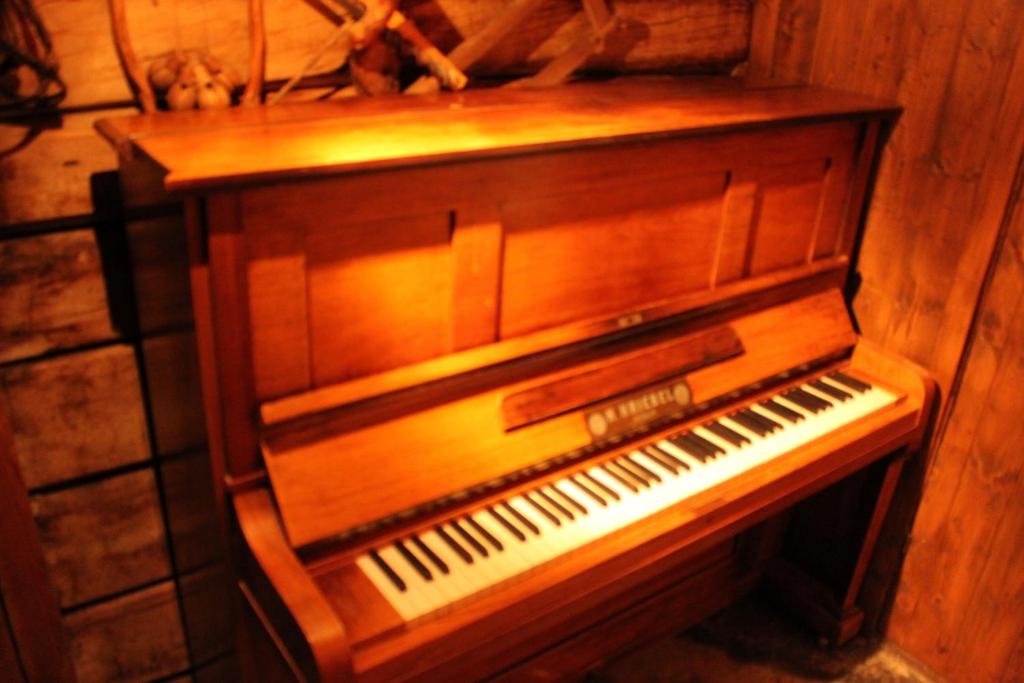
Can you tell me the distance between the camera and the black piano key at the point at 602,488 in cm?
169

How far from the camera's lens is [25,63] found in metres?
1.49

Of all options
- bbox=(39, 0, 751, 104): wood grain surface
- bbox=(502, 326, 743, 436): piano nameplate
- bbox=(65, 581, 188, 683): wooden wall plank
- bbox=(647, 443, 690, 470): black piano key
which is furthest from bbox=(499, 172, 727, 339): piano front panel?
bbox=(65, 581, 188, 683): wooden wall plank

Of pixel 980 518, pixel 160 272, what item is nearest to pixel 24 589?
pixel 160 272

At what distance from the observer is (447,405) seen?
1.62 metres

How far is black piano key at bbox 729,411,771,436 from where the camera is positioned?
194 centimetres

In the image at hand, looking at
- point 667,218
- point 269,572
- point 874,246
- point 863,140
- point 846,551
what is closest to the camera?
point 269,572

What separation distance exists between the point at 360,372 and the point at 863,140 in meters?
1.37

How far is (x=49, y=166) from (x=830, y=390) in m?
1.74

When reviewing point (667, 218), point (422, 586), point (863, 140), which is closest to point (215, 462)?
point (422, 586)

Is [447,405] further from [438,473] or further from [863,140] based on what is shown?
[863,140]

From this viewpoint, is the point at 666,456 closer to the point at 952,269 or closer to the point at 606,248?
the point at 606,248

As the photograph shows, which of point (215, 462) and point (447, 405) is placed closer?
point (215, 462)

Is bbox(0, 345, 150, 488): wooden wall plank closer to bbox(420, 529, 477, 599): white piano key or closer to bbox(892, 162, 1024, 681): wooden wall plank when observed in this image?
bbox(420, 529, 477, 599): white piano key

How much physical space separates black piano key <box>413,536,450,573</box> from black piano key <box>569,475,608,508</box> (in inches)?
13.2
